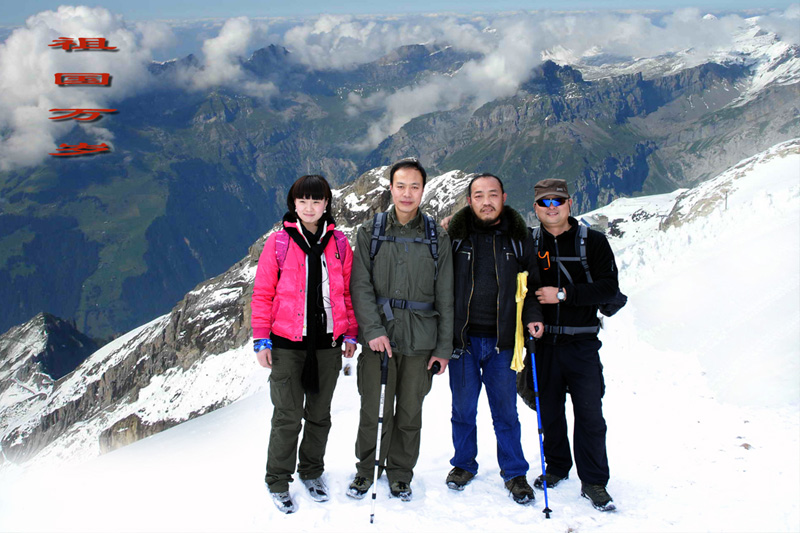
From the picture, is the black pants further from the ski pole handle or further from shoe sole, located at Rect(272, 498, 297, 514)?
shoe sole, located at Rect(272, 498, 297, 514)

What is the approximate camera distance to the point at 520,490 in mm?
7250

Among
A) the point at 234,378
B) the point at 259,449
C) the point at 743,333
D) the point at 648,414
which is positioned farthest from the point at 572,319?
the point at 234,378

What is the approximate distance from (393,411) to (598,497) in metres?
3.19

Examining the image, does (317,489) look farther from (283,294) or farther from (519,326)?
(519,326)

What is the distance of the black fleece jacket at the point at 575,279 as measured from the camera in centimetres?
716

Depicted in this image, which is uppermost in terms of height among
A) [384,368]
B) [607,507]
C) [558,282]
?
[558,282]

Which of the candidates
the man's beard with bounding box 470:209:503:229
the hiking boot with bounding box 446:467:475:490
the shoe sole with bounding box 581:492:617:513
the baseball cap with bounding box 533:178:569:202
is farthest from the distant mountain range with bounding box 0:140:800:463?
the baseball cap with bounding box 533:178:569:202

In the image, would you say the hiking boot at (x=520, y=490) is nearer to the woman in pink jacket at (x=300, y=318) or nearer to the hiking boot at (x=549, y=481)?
the hiking boot at (x=549, y=481)

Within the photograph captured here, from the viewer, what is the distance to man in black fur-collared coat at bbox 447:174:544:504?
7.16m

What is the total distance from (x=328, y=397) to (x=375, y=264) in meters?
2.10

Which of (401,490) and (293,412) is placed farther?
(401,490)

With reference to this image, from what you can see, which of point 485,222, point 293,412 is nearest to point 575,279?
point 485,222

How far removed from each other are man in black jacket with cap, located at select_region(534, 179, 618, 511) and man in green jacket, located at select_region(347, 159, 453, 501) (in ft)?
5.27

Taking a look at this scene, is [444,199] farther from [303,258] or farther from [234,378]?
[303,258]
